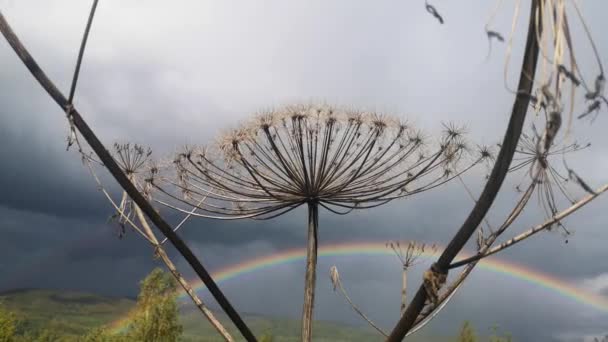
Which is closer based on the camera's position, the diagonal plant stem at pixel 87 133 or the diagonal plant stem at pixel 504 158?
the diagonal plant stem at pixel 504 158

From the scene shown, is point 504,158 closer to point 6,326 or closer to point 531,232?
point 531,232

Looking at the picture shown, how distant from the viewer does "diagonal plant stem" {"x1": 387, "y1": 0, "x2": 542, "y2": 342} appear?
2.08 meters

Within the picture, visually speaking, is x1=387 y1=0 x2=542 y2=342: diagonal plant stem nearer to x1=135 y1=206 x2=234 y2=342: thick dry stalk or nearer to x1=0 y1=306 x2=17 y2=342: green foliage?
x1=135 y1=206 x2=234 y2=342: thick dry stalk

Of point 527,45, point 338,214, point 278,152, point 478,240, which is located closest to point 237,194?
point 278,152

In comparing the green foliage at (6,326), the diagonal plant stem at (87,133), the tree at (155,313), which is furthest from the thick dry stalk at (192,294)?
the green foliage at (6,326)

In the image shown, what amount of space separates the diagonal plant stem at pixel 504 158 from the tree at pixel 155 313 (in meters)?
36.5

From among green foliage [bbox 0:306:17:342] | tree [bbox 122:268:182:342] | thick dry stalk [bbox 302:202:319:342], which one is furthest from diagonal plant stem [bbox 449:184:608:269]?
green foliage [bbox 0:306:17:342]

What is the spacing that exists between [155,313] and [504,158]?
38.0 metres

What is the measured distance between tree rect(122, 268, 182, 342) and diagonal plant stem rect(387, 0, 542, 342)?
36528mm

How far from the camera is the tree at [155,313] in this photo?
36.8 m

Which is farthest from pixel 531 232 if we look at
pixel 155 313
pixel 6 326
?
pixel 6 326

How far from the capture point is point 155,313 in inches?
1483

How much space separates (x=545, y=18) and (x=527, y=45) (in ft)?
0.35

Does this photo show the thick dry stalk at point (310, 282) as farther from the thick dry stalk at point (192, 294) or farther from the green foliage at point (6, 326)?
the green foliage at point (6, 326)
